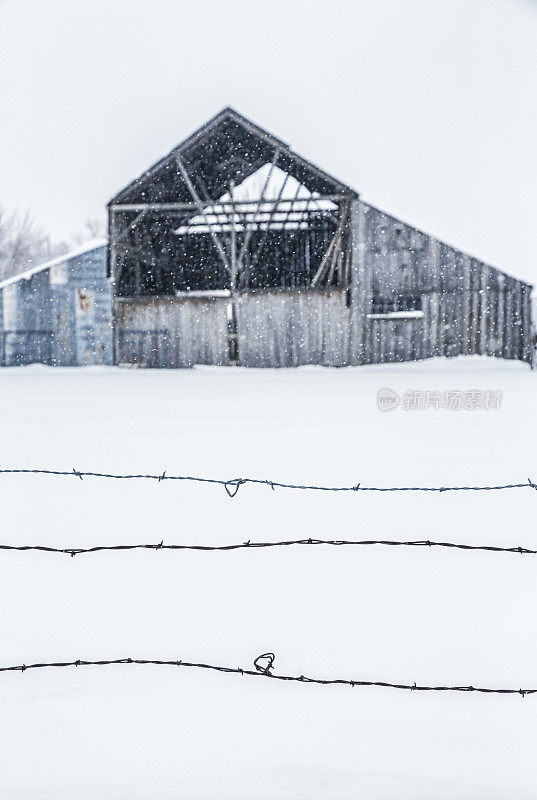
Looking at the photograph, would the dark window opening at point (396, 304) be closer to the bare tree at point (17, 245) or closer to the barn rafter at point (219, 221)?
the barn rafter at point (219, 221)

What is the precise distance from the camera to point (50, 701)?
296cm

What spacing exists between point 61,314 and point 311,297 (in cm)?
903

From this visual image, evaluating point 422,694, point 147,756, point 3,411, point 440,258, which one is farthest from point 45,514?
point 440,258

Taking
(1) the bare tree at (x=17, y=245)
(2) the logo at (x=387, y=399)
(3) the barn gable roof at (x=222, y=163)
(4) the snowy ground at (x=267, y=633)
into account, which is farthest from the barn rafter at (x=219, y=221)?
(1) the bare tree at (x=17, y=245)

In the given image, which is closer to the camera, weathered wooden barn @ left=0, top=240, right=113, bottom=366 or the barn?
the barn

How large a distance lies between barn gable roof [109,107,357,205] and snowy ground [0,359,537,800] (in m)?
15.6

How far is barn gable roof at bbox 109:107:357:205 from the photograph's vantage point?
67.3 ft

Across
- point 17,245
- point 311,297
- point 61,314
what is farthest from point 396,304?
point 17,245

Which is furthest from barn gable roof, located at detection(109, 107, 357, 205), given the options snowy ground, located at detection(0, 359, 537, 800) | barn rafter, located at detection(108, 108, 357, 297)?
snowy ground, located at detection(0, 359, 537, 800)

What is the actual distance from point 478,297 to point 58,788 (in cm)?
2129

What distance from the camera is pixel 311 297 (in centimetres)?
2203

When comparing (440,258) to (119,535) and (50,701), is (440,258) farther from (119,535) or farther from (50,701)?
(50,701)

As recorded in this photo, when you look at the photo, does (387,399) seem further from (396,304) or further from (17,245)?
(17,245)

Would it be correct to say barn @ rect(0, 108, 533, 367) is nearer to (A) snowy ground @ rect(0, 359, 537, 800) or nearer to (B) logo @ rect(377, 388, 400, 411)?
(B) logo @ rect(377, 388, 400, 411)
